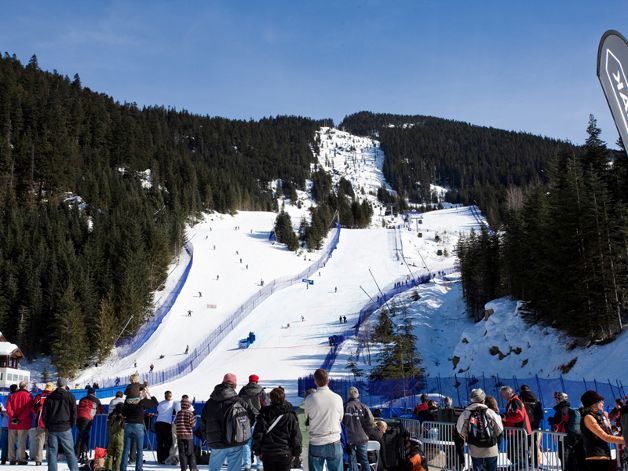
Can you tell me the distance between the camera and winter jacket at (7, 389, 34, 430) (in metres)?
10.5

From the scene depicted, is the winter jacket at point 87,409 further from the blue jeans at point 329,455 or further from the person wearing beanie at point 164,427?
the blue jeans at point 329,455

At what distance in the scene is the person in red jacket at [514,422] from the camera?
28.5ft

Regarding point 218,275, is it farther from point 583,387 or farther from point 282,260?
point 583,387

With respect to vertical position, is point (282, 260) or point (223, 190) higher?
point (223, 190)

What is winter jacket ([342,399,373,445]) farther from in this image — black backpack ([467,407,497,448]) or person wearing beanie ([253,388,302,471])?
person wearing beanie ([253,388,302,471])

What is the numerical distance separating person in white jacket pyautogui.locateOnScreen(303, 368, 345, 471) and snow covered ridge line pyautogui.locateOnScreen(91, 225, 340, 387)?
1127 inches

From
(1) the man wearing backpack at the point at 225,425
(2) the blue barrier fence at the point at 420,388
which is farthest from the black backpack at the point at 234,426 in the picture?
(2) the blue barrier fence at the point at 420,388

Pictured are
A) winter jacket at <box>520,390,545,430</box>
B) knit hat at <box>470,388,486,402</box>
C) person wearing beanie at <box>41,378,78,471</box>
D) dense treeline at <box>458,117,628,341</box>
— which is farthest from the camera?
dense treeline at <box>458,117,628,341</box>

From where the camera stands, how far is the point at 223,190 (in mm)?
103250

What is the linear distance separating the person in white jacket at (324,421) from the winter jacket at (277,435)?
45 centimetres

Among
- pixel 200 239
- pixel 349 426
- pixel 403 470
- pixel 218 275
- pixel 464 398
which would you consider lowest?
pixel 464 398

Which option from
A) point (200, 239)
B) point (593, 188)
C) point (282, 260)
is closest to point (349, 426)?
point (593, 188)

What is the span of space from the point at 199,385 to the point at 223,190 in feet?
245

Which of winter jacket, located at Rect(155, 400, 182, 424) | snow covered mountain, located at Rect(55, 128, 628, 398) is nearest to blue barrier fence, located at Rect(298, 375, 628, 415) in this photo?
snow covered mountain, located at Rect(55, 128, 628, 398)
